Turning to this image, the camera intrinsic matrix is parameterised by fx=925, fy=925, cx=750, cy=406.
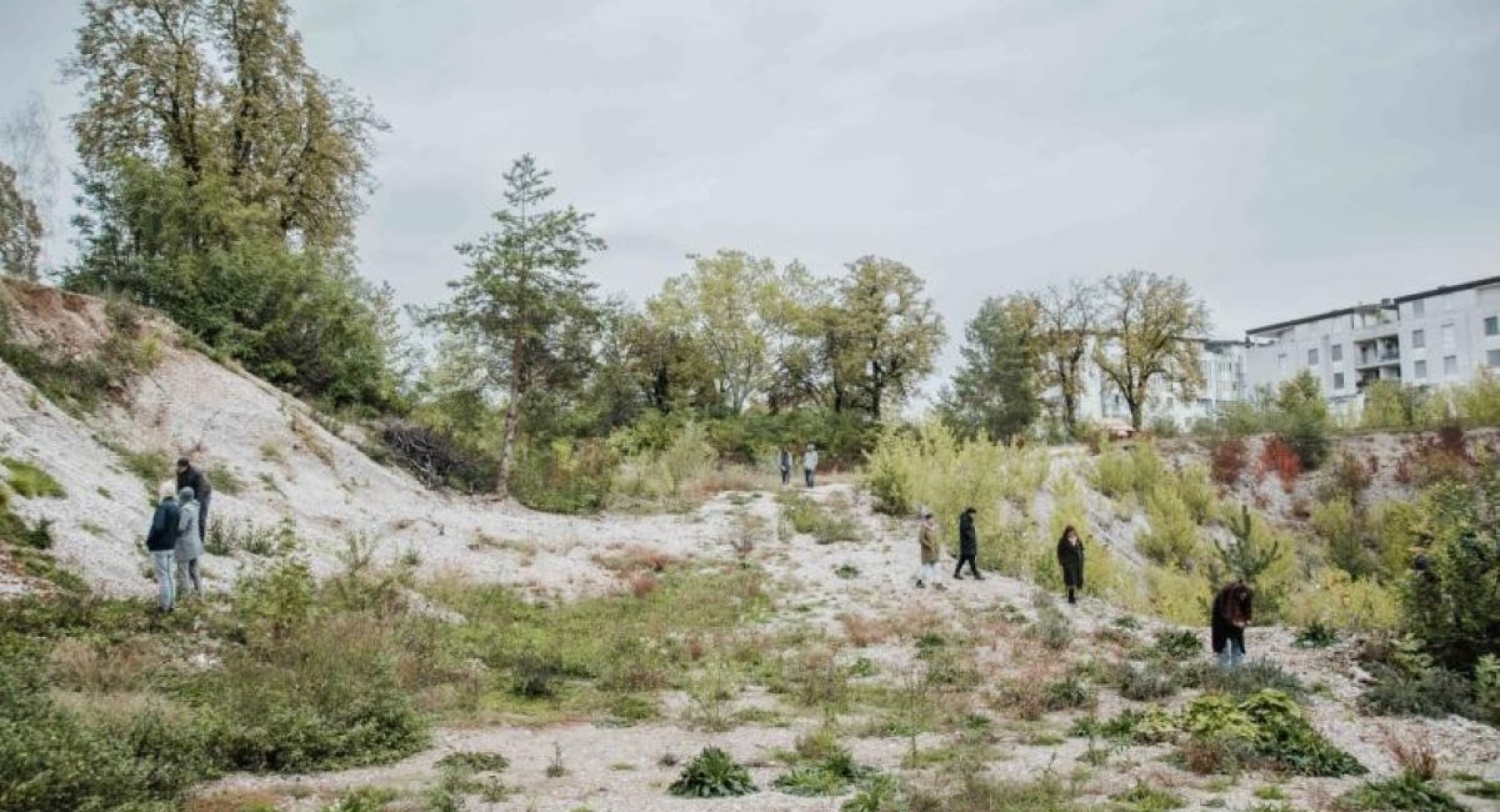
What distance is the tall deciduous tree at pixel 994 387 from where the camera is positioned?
49.9m

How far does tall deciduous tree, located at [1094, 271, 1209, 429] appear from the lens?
54000 mm

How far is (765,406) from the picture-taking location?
5869 centimetres

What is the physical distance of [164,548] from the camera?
11.9 meters

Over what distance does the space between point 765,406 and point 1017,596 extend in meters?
39.2

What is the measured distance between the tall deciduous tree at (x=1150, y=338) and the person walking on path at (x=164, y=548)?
167ft

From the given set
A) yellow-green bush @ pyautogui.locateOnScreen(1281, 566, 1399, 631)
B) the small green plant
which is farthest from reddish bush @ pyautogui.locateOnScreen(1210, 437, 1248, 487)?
the small green plant

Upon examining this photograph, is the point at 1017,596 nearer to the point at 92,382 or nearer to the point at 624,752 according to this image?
the point at 624,752

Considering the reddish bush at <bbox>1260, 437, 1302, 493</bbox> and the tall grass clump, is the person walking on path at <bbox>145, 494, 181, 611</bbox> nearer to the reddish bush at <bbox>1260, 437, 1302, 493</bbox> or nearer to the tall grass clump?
the tall grass clump

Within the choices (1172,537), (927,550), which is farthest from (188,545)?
(1172,537)

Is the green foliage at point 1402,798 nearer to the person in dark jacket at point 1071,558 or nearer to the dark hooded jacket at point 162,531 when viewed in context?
the person in dark jacket at point 1071,558

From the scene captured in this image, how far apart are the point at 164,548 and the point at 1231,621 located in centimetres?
1504

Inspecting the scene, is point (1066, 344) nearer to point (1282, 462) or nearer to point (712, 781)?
point (1282, 462)

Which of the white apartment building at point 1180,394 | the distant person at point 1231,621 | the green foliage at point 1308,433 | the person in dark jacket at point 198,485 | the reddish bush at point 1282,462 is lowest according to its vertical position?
the distant person at point 1231,621

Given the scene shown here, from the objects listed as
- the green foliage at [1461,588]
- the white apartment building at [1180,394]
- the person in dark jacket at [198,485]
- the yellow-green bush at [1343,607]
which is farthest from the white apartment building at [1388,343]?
the person in dark jacket at [198,485]
